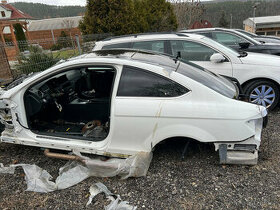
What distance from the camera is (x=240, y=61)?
431 centimetres

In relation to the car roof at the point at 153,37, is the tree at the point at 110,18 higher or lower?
higher

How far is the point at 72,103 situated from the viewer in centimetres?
371

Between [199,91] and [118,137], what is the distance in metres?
1.11

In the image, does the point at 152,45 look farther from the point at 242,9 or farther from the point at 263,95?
the point at 242,9

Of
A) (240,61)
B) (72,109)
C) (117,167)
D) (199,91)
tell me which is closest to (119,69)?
(199,91)

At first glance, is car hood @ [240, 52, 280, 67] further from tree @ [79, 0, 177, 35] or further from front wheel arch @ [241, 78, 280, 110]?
tree @ [79, 0, 177, 35]

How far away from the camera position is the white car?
416 cm

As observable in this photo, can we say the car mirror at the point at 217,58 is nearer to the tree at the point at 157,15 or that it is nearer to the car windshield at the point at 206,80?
the car windshield at the point at 206,80

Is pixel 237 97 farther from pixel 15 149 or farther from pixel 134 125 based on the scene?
pixel 15 149

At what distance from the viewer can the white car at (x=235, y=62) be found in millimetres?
4164

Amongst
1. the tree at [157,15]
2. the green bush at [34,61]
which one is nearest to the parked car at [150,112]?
the green bush at [34,61]

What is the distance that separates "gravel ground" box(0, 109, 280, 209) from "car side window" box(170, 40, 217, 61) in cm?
220

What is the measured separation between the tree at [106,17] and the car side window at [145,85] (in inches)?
292

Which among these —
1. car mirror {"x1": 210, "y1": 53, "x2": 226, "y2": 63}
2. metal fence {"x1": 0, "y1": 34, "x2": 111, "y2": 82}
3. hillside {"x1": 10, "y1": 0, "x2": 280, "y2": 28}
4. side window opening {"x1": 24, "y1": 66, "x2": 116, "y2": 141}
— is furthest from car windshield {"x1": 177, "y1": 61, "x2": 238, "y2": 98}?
hillside {"x1": 10, "y1": 0, "x2": 280, "y2": 28}
